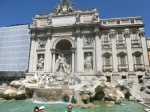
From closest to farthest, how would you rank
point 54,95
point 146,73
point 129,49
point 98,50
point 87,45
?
point 54,95 → point 146,73 → point 129,49 → point 98,50 → point 87,45

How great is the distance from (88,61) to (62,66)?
410 centimetres

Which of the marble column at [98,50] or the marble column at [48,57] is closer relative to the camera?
the marble column at [98,50]

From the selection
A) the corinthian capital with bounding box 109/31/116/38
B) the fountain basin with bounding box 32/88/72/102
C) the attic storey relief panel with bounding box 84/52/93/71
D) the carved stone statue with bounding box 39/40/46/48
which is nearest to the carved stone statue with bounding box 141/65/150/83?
the corinthian capital with bounding box 109/31/116/38

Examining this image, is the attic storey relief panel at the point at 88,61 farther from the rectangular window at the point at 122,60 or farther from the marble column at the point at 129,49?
the marble column at the point at 129,49

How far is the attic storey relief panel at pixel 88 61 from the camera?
23.8 metres

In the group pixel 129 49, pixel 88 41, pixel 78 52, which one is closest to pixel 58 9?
pixel 88 41

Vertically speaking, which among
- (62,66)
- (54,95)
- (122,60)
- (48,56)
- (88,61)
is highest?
(48,56)

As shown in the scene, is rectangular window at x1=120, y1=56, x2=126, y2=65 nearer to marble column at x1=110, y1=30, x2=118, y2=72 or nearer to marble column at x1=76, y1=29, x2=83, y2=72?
marble column at x1=110, y1=30, x2=118, y2=72

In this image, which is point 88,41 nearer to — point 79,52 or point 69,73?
point 79,52

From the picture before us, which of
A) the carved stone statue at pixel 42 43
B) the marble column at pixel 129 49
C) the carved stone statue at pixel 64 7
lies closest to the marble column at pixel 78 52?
the carved stone statue at pixel 64 7

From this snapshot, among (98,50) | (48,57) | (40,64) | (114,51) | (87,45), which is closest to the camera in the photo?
(98,50)

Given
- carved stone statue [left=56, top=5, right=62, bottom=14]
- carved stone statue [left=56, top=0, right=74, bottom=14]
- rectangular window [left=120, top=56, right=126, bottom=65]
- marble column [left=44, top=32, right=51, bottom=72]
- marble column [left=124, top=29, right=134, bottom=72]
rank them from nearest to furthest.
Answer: marble column [left=124, top=29, right=134, bottom=72]
rectangular window [left=120, top=56, right=126, bottom=65]
marble column [left=44, top=32, right=51, bottom=72]
carved stone statue [left=56, top=0, right=74, bottom=14]
carved stone statue [left=56, top=5, right=62, bottom=14]

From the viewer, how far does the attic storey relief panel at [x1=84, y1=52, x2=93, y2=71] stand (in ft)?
78.2

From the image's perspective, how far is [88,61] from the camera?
24141mm
